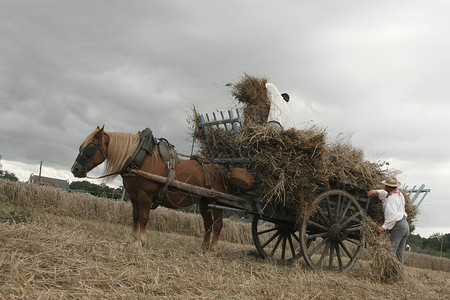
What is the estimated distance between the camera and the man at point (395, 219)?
6.05 metres

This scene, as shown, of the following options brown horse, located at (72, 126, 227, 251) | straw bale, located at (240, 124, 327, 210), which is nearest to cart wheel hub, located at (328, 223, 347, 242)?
straw bale, located at (240, 124, 327, 210)

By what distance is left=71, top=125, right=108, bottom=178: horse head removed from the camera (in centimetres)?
567

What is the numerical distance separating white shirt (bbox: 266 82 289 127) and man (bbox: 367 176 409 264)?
77.4 inches

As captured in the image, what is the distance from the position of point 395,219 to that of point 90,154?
4924 mm

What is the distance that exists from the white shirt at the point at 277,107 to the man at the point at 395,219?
77.4 inches

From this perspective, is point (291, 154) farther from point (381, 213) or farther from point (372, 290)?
point (381, 213)

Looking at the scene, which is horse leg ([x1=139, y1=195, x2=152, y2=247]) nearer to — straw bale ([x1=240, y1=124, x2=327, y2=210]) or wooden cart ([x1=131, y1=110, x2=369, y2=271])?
wooden cart ([x1=131, y1=110, x2=369, y2=271])

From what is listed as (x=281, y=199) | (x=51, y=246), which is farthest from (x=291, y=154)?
(x=51, y=246)

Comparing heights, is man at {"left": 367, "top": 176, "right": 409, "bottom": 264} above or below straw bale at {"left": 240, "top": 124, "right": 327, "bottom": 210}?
below

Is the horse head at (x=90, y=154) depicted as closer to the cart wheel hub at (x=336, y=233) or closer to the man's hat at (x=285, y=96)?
the man's hat at (x=285, y=96)

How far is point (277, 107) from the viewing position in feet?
20.6

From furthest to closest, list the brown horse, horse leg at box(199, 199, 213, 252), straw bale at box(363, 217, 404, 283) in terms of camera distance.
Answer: horse leg at box(199, 199, 213, 252), the brown horse, straw bale at box(363, 217, 404, 283)

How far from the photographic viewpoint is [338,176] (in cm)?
642

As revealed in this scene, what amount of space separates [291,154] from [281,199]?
2.34 feet
